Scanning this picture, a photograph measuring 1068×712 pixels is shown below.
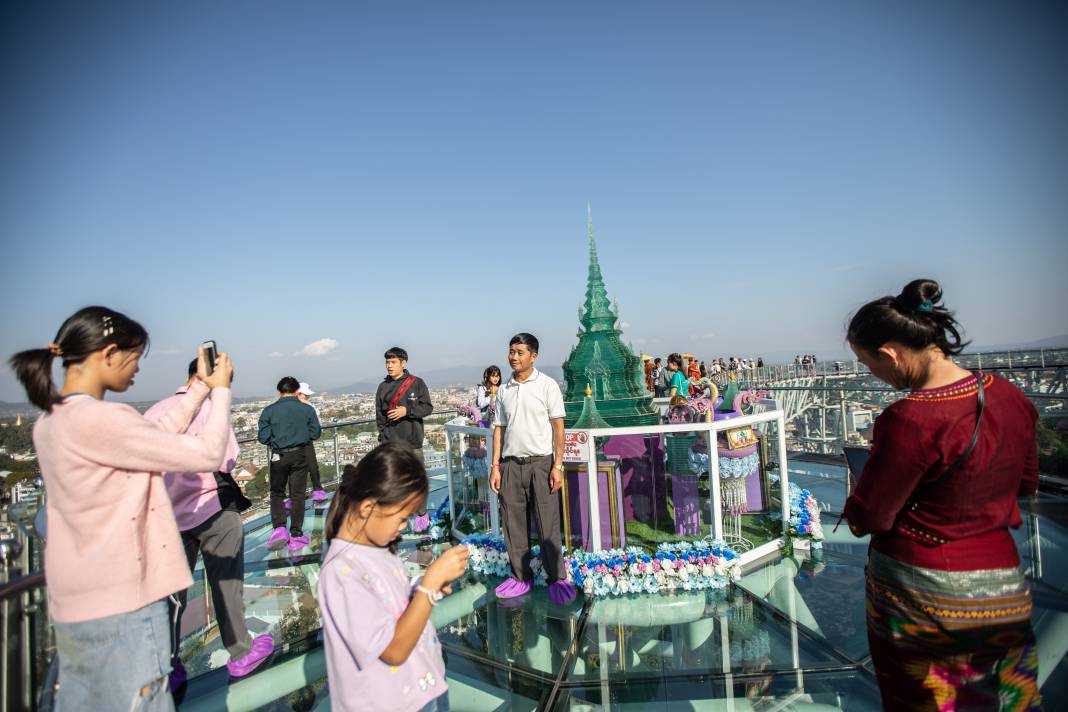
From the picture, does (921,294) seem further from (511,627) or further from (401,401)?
(401,401)

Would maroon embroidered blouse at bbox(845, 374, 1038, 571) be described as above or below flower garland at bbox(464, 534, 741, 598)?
above

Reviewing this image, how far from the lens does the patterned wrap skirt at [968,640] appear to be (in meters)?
1.61

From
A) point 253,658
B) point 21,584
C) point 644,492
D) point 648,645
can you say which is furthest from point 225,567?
point 644,492

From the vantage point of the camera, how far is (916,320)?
173cm

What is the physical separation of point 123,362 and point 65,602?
81 cm

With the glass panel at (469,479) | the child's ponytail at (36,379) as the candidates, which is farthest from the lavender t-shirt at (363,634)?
the glass panel at (469,479)

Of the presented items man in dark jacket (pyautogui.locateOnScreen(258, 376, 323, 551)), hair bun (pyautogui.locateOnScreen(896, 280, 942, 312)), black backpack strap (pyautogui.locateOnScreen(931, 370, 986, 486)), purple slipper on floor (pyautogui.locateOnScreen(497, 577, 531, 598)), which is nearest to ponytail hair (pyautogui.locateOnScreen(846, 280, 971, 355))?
hair bun (pyautogui.locateOnScreen(896, 280, 942, 312))

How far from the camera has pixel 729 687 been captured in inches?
118

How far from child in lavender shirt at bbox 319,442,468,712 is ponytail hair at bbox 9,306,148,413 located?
996mm

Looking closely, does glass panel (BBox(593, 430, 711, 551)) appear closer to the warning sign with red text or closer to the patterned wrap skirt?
the warning sign with red text

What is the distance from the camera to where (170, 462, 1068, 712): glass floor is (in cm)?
297

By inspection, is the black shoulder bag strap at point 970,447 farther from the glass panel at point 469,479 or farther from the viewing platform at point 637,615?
the glass panel at point 469,479

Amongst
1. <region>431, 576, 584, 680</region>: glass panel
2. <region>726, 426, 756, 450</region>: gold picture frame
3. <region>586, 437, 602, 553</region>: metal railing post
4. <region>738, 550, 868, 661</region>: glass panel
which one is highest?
<region>726, 426, 756, 450</region>: gold picture frame

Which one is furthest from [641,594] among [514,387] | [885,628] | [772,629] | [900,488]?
[900,488]
